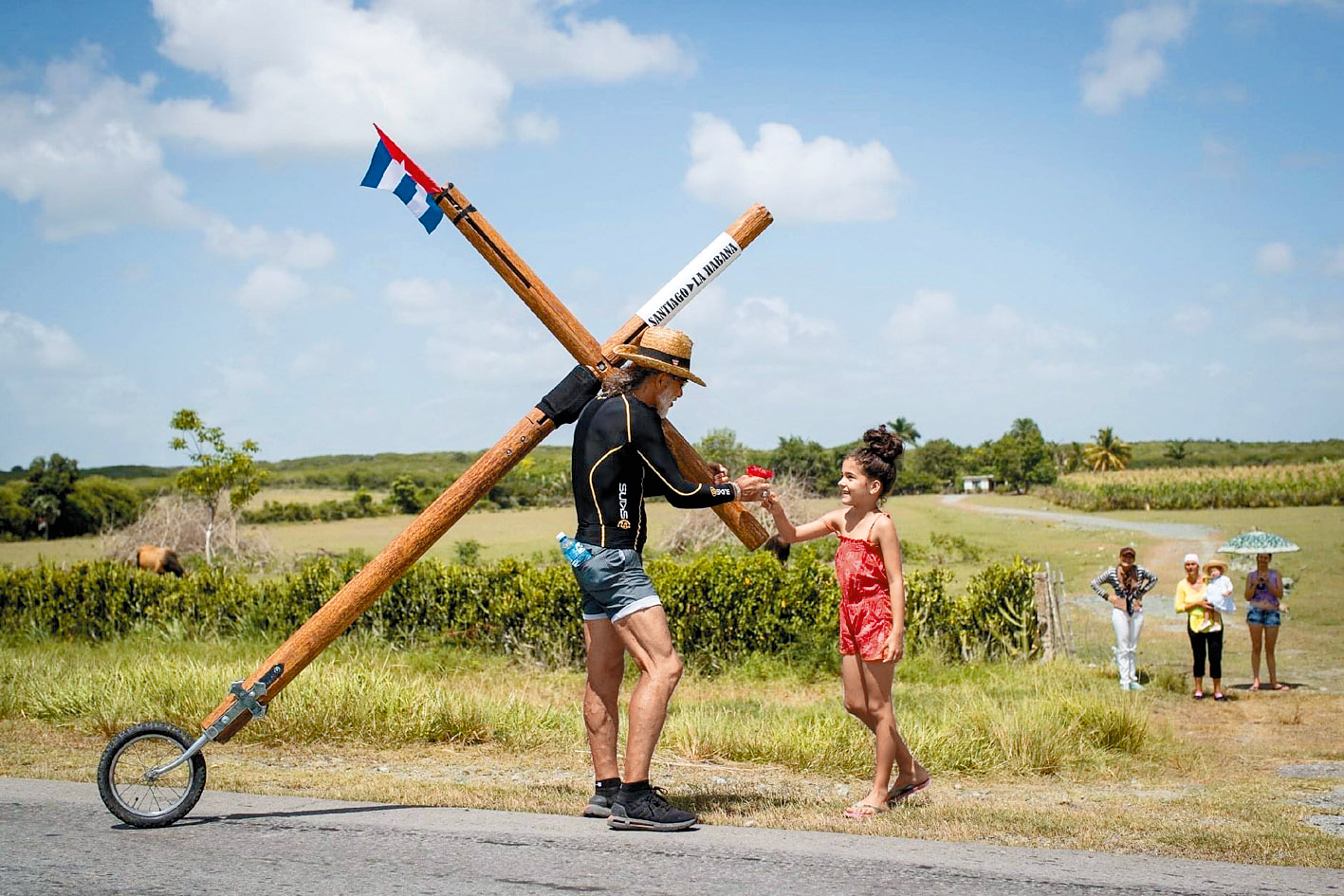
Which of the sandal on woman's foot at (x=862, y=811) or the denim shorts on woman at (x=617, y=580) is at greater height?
the denim shorts on woman at (x=617, y=580)

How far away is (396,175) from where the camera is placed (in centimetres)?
645

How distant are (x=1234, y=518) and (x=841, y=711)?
4057 centimetres

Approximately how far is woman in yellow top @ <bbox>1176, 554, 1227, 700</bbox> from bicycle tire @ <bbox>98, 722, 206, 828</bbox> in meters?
10.7

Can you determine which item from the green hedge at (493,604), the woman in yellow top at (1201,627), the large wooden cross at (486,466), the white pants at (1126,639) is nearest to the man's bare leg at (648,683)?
the large wooden cross at (486,466)

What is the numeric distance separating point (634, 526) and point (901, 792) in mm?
2095

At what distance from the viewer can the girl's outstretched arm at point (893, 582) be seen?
5867 millimetres

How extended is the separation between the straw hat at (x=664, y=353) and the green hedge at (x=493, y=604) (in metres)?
8.79

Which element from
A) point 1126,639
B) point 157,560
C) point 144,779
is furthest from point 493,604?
point 144,779

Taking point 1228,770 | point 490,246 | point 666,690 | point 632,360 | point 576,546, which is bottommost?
point 1228,770

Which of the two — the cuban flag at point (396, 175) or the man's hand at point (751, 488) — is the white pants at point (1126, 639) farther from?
the cuban flag at point (396, 175)

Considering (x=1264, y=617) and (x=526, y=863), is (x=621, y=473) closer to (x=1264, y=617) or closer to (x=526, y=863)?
(x=526, y=863)

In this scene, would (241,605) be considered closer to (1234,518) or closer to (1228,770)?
(1228,770)

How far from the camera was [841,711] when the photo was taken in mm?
9516

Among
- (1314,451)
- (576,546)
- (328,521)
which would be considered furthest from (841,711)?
(1314,451)
